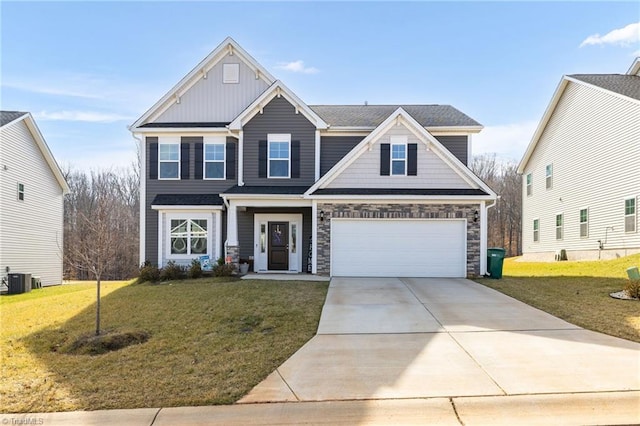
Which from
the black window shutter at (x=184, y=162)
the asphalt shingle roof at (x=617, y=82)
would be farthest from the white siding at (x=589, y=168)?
the black window shutter at (x=184, y=162)

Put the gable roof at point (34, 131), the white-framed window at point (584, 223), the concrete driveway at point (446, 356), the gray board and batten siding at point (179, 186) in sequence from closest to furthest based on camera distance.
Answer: the concrete driveway at point (446, 356) → the gray board and batten siding at point (179, 186) → the gable roof at point (34, 131) → the white-framed window at point (584, 223)

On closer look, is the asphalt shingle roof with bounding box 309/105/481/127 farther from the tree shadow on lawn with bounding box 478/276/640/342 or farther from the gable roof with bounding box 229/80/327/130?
the tree shadow on lawn with bounding box 478/276/640/342

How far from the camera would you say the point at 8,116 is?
66.1ft

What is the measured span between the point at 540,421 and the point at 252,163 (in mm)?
14291

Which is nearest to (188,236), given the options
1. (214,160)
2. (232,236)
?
(232,236)

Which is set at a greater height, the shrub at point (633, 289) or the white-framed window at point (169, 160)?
the white-framed window at point (169, 160)

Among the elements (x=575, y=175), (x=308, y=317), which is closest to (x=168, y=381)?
(x=308, y=317)

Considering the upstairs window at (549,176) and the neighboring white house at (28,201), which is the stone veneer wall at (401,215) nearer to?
the neighboring white house at (28,201)

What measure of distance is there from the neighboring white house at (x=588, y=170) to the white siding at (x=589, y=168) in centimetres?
3

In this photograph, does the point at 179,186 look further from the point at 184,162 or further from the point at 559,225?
the point at 559,225

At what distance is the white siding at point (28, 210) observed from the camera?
761 inches

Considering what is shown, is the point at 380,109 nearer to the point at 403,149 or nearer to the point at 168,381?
the point at 403,149

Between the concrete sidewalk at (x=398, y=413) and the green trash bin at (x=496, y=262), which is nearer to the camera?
the concrete sidewalk at (x=398, y=413)

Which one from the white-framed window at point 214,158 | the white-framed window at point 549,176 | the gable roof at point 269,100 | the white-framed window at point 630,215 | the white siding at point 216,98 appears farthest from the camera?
the white-framed window at point 549,176
